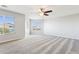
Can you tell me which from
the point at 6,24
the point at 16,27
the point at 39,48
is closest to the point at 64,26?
the point at 16,27

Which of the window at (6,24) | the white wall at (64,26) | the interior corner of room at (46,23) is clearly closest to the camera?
the interior corner of room at (46,23)

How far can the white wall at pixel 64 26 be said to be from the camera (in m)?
9.70

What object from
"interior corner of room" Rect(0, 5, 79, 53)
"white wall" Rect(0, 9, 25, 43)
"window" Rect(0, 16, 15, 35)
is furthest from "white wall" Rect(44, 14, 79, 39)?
"window" Rect(0, 16, 15, 35)

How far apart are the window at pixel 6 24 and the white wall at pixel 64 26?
5145mm

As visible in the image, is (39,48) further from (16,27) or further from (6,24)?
(16,27)

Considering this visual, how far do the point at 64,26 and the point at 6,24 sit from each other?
5.72m

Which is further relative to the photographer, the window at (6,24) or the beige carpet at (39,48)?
the window at (6,24)

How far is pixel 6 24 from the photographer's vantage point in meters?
8.19

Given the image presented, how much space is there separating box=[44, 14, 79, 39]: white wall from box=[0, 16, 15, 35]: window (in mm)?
5145

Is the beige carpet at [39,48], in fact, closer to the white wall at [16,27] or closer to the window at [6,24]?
the white wall at [16,27]

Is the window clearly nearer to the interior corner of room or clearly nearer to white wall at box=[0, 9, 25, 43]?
the interior corner of room

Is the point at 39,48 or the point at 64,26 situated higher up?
the point at 64,26

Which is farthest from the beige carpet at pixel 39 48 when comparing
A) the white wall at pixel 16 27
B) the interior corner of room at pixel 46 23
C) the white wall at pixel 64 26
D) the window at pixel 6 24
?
Result: the white wall at pixel 64 26
